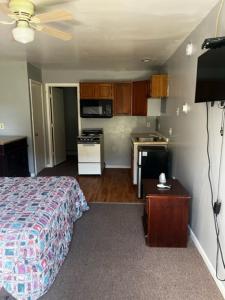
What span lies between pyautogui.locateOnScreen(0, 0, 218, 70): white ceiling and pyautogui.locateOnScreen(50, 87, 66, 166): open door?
1.44 m

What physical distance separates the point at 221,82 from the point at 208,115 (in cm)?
50

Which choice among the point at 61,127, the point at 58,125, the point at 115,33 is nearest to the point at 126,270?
the point at 115,33

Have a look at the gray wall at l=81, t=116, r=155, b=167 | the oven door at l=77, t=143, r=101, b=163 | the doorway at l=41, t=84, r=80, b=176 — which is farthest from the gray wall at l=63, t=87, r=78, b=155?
the oven door at l=77, t=143, r=101, b=163

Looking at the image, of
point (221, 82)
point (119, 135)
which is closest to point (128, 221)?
point (221, 82)

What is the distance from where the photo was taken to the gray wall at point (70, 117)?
6.79 m

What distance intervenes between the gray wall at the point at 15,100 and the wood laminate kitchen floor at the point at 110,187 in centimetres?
146

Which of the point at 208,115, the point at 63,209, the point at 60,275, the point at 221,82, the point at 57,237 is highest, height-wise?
the point at 221,82

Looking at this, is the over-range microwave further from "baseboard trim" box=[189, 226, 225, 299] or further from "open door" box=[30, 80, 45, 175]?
"baseboard trim" box=[189, 226, 225, 299]

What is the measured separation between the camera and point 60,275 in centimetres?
196

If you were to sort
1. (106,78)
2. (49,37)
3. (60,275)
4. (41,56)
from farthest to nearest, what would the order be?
(106,78), (41,56), (49,37), (60,275)

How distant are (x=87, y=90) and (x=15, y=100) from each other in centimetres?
154

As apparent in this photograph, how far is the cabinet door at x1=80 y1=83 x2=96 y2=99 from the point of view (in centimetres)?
502

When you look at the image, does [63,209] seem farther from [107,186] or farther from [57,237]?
[107,186]

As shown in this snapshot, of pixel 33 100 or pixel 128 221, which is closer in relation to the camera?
pixel 128 221
